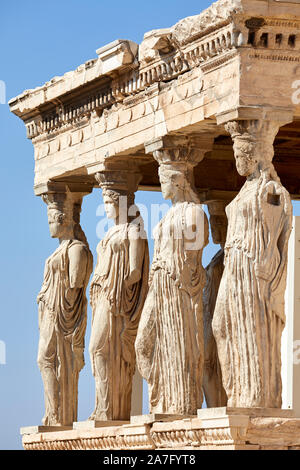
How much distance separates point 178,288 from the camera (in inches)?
895

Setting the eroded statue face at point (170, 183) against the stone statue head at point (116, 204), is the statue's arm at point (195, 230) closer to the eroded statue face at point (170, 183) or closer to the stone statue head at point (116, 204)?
the eroded statue face at point (170, 183)

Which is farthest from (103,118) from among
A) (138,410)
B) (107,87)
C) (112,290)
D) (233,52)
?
(138,410)

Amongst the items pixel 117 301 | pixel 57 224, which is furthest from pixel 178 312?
pixel 57 224

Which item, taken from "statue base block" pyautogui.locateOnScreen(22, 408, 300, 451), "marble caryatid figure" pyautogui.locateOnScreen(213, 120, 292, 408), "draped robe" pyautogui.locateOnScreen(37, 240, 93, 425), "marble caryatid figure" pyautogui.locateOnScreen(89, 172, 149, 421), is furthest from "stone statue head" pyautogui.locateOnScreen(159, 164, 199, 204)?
"draped robe" pyautogui.locateOnScreen(37, 240, 93, 425)

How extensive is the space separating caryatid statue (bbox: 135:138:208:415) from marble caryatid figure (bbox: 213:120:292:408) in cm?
134

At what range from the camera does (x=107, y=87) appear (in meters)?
24.7

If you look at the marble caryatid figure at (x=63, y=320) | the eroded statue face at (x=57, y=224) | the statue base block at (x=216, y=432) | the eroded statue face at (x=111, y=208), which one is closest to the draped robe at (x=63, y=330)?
the marble caryatid figure at (x=63, y=320)

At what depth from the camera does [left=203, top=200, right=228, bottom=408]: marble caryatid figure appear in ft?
83.4

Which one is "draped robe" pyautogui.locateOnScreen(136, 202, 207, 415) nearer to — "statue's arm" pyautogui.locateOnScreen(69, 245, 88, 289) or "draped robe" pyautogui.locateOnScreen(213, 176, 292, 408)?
"draped robe" pyautogui.locateOnScreen(213, 176, 292, 408)

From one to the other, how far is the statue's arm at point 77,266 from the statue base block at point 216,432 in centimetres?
324

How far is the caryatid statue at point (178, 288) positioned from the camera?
74.5 ft

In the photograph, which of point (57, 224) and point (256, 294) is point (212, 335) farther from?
point (256, 294)
